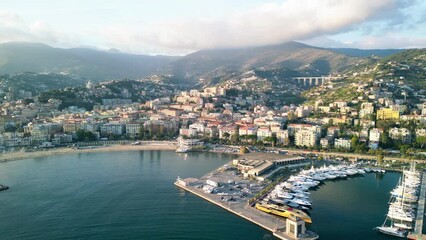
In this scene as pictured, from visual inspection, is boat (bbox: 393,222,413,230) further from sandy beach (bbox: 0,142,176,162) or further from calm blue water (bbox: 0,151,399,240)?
sandy beach (bbox: 0,142,176,162)

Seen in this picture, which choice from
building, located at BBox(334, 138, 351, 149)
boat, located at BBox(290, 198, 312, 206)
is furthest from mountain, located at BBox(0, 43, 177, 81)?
boat, located at BBox(290, 198, 312, 206)

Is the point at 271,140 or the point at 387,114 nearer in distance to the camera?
the point at 271,140

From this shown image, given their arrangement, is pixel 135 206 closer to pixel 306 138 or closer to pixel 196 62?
pixel 306 138

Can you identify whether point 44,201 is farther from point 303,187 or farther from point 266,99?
point 266,99

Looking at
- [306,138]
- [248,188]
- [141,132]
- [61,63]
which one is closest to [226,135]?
[306,138]

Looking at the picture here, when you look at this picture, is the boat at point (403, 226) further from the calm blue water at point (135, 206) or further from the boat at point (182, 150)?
the boat at point (182, 150)

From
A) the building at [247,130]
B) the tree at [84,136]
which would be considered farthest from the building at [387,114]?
the tree at [84,136]
